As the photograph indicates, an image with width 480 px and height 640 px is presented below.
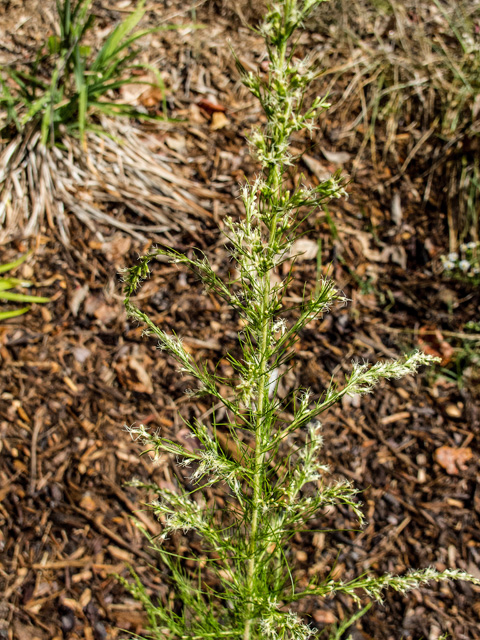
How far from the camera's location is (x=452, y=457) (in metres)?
2.98

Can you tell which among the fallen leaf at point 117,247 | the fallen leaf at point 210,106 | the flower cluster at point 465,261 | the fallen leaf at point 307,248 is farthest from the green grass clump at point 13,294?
the flower cluster at point 465,261

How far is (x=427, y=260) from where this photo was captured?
3.64m

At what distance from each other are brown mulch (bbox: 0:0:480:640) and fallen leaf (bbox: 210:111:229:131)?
2cm

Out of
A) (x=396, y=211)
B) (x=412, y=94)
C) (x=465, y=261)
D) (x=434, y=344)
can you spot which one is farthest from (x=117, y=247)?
(x=412, y=94)

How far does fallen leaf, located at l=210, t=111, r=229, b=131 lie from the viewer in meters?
3.74

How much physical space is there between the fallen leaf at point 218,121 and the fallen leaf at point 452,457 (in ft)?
8.19

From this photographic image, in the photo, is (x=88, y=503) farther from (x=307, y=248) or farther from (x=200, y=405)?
(x=307, y=248)

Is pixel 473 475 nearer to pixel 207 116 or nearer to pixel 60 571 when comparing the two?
pixel 60 571

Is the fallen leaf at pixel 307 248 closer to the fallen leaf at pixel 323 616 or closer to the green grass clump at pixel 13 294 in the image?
the green grass clump at pixel 13 294

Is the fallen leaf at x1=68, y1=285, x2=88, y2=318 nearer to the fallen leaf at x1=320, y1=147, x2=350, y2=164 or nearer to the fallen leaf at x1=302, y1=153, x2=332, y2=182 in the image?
the fallen leaf at x1=302, y1=153, x2=332, y2=182

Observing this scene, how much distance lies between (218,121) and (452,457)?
261cm

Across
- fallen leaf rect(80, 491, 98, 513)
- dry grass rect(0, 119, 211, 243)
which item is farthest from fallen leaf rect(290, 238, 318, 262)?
fallen leaf rect(80, 491, 98, 513)

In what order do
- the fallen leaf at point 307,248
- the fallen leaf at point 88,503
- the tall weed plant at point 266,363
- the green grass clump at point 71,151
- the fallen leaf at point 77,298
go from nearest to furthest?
the tall weed plant at point 266,363 < the fallen leaf at point 88,503 < the fallen leaf at point 77,298 < the green grass clump at point 71,151 < the fallen leaf at point 307,248

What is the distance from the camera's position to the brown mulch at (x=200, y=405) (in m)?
2.44
